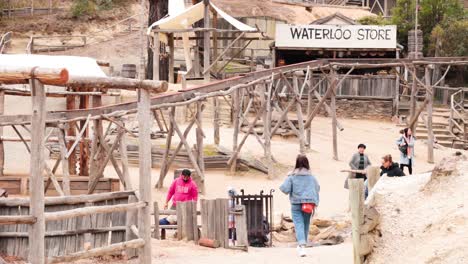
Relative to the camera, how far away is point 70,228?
1139 centimetres

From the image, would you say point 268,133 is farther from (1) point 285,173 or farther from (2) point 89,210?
(2) point 89,210

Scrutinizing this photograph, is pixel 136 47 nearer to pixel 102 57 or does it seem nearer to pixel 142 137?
pixel 102 57

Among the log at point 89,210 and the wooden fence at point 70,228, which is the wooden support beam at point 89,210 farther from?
the wooden fence at point 70,228

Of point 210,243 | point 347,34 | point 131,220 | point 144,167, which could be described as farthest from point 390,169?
point 347,34

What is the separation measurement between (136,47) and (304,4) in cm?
962

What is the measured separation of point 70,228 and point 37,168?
7.55ft

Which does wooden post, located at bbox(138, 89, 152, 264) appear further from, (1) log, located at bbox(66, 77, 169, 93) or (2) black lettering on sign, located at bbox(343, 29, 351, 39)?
(2) black lettering on sign, located at bbox(343, 29, 351, 39)

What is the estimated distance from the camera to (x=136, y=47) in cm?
4400

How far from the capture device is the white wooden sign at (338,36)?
36.0m

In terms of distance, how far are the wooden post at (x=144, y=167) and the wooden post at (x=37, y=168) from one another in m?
1.73

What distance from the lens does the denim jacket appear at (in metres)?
12.8

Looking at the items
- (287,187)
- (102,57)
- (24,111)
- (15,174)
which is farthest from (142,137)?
(102,57)

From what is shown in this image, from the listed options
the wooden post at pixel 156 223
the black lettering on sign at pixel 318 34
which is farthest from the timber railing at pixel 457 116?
the wooden post at pixel 156 223

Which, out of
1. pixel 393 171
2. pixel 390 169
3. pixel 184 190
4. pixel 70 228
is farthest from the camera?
pixel 184 190
